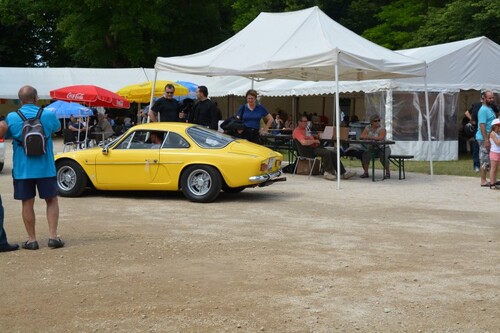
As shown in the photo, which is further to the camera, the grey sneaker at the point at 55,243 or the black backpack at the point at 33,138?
the grey sneaker at the point at 55,243

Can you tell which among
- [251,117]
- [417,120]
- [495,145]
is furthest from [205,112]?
[417,120]

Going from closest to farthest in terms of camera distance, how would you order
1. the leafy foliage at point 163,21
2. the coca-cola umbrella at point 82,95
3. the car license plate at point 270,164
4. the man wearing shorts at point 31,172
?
1. the man wearing shorts at point 31,172
2. the car license plate at point 270,164
3. the coca-cola umbrella at point 82,95
4. the leafy foliage at point 163,21

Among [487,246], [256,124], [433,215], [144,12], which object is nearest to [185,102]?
[256,124]

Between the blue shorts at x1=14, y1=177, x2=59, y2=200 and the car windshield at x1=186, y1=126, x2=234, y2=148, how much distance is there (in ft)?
13.4

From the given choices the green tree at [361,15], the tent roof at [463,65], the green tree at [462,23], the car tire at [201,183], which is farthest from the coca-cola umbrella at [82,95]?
the green tree at [361,15]

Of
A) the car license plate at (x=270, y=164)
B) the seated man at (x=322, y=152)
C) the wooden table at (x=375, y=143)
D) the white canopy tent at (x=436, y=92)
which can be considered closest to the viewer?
the car license plate at (x=270, y=164)

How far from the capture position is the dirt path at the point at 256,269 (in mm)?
5043

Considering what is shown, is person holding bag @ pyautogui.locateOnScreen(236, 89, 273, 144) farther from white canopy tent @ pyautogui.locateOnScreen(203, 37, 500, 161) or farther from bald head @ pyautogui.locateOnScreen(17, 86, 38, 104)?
white canopy tent @ pyautogui.locateOnScreen(203, 37, 500, 161)

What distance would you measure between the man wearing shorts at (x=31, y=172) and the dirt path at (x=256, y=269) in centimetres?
28

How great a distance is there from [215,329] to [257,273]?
64.6 inches

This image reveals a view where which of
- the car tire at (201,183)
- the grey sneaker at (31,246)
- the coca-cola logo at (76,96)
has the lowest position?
the grey sneaker at (31,246)

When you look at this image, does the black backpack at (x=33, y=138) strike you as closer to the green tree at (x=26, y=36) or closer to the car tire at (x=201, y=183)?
the car tire at (x=201, y=183)

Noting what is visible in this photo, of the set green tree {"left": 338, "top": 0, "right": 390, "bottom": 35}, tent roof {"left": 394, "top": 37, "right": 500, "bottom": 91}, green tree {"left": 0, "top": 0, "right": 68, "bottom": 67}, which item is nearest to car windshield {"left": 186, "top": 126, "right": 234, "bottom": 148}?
tent roof {"left": 394, "top": 37, "right": 500, "bottom": 91}

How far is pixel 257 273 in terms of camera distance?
6.39 meters
